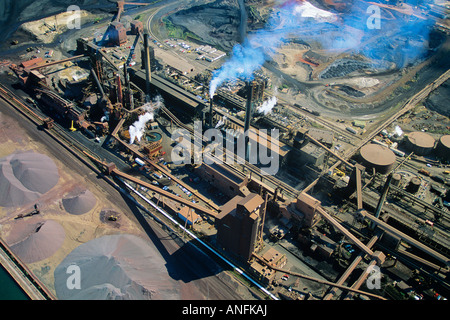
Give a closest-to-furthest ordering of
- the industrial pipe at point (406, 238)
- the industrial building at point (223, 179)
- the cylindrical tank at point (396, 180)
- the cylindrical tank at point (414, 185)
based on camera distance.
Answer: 1. the industrial pipe at point (406, 238)
2. the industrial building at point (223, 179)
3. the cylindrical tank at point (414, 185)
4. the cylindrical tank at point (396, 180)

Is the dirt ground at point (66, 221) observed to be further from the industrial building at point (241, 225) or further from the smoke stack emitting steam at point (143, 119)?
the industrial building at point (241, 225)

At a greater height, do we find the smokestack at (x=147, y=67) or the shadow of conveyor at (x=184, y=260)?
the smokestack at (x=147, y=67)

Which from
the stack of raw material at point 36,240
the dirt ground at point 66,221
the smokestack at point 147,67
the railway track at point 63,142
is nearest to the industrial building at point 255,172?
the smokestack at point 147,67

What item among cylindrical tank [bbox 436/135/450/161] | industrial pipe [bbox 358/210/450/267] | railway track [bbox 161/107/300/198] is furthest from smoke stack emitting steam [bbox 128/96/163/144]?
cylindrical tank [bbox 436/135/450/161]

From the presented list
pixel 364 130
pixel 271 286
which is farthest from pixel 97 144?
pixel 364 130

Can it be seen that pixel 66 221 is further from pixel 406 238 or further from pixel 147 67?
pixel 406 238

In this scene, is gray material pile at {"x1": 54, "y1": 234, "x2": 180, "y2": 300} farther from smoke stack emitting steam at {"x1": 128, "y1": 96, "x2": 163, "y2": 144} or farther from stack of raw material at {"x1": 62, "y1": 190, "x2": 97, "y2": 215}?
smoke stack emitting steam at {"x1": 128, "y1": 96, "x2": 163, "y2": 144}

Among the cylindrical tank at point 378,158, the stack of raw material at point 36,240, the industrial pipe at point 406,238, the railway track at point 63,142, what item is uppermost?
the industrial pipe at point 406,238
